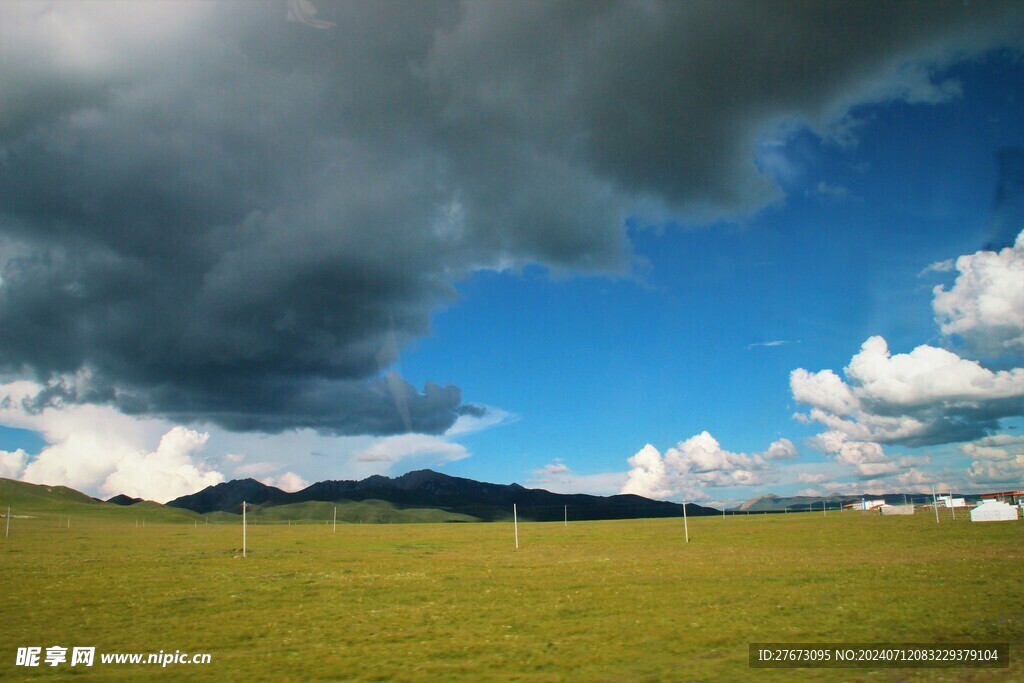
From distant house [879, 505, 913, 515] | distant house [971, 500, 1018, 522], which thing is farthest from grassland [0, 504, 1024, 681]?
distant house [879, 505, 913, 515]

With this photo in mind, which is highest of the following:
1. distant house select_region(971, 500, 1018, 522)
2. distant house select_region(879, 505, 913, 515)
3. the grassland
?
the grassland

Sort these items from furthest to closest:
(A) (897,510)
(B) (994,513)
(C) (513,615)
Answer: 1. (A) (897,510)
2. (B) (994,513)
3. (C) (513,615)

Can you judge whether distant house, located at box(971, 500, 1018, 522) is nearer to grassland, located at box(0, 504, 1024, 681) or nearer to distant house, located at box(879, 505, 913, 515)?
distant house, located at box(879, 505, 913, 515)

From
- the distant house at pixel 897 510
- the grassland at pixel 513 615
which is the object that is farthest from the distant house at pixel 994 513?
the grassland at pixel 513 615

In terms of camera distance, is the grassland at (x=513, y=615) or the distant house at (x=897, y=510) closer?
the grassland at (x=513, y=615)

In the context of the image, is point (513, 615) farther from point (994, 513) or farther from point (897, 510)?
point (897, 510)

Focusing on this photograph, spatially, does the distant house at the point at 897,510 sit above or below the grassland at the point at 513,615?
below

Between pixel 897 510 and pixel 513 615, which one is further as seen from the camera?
pixel 897 510

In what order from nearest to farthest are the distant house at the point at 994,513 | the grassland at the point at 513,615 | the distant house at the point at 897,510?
the grassland at the point at 513,615 < the distant house at the point at 994,513 < the distant house at the point at 897,510

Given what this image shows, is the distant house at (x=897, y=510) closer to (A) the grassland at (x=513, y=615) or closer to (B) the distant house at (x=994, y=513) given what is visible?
(B) the distant house at (x=994, y=513)

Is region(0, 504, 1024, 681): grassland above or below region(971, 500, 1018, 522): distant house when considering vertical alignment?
above

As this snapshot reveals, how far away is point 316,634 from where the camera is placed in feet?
66.7

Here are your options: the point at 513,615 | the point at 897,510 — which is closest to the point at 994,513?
the point at 897,510

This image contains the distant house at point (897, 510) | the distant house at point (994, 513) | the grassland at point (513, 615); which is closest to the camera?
the grassland at point (513, 615)
